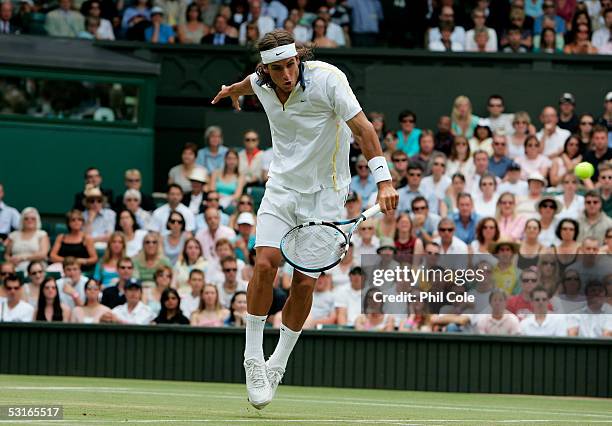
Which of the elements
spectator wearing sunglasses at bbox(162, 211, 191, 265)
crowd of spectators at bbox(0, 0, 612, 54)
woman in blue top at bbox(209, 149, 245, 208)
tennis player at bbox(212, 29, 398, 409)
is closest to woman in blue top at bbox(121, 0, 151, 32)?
crowd of spectators at bbox(0, 0, 612, 54)

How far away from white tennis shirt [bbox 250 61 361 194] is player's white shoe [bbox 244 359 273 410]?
1.06 m

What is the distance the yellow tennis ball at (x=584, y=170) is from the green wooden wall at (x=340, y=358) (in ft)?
9.53

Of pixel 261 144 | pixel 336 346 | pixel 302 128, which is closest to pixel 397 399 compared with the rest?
pixel 336 346

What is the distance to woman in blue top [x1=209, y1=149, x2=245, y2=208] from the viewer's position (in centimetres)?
1694

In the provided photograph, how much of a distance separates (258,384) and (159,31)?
12498 mm

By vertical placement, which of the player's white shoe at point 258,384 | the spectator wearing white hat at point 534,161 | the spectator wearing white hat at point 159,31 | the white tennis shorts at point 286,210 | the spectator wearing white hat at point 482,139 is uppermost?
the spectator wearing white hat at point 159,31

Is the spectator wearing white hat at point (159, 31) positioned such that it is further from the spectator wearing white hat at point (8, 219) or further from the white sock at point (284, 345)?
the white sock at point (284, 345)

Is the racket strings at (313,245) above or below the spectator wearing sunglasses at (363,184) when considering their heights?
below

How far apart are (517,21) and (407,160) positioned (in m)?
3.85

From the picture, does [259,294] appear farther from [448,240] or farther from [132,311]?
[448,240]

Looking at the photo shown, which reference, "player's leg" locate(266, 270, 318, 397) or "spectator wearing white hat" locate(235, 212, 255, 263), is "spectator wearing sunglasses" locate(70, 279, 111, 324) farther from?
"player's leg" locate(266, 270, 318, 397)

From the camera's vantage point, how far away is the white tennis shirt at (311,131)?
808 centimetres

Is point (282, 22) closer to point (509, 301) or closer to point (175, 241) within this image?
point (175, 241)

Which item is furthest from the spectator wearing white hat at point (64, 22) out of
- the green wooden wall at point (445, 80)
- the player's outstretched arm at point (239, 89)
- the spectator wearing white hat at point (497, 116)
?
the player's outstretched arm at point (239, 89)
